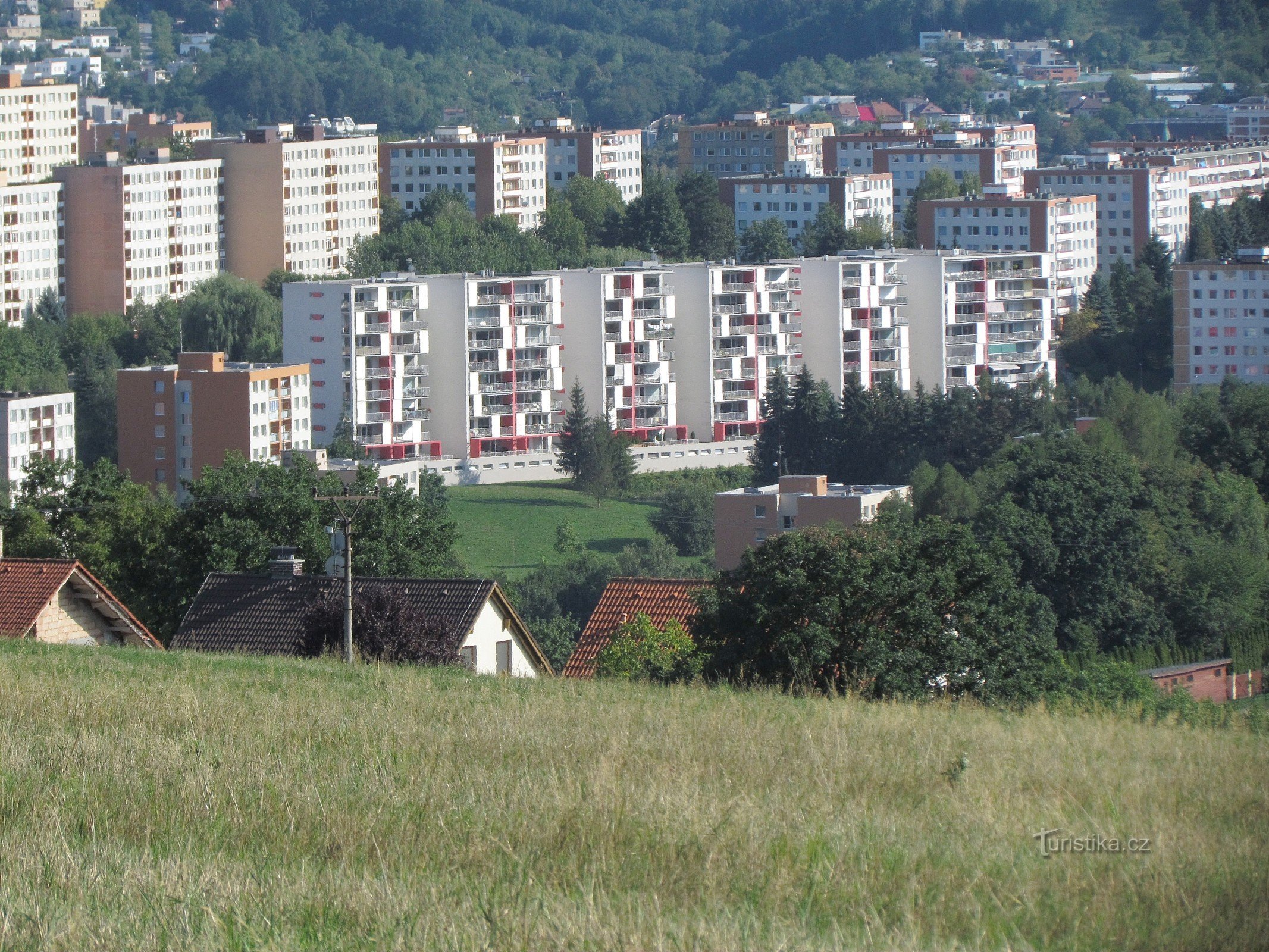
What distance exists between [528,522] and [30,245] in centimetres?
3609

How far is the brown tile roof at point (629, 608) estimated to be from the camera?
2039cm

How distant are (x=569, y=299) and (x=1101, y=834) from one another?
70.6 meters

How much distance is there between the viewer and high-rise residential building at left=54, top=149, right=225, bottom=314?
90.8 metres

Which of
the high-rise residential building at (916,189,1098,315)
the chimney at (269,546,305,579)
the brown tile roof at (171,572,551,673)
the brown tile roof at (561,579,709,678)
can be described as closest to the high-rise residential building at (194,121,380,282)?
the high-rise residential building at (916,189,1098,315)

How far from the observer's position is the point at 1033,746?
840cm

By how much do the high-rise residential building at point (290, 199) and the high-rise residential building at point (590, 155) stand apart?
19418 mm

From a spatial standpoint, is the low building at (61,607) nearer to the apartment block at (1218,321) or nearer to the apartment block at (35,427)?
the apartment block at (35,427)

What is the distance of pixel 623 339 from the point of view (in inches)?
3024

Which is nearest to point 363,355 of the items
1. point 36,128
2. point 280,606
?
point 36,128

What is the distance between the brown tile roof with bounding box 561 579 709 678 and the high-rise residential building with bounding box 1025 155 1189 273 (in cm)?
8811

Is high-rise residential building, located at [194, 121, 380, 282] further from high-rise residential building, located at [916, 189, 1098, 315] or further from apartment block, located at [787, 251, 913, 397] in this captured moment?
high-rise residential building, located at [916, 189, 1098, 315]

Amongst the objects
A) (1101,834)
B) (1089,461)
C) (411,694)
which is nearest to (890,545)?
(411,694)

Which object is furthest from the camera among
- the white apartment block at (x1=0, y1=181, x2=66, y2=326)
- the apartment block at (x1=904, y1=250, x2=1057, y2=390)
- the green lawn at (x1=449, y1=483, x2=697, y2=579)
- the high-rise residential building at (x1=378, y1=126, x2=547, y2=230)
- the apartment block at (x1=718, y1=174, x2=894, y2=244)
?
the high-rise residential building at (x1=378, y1=126, x2=547, y2=230)

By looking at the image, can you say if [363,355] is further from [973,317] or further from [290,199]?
[290,199]
